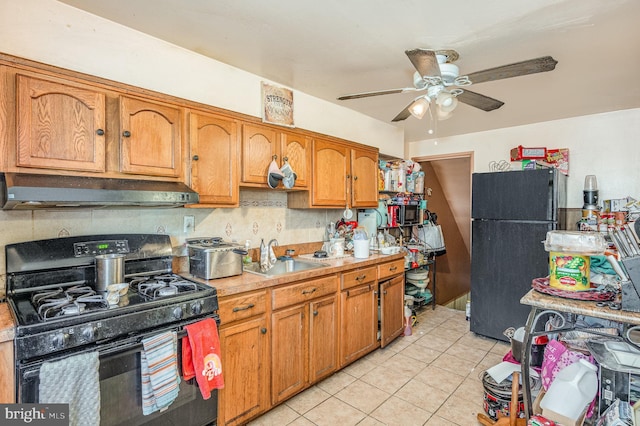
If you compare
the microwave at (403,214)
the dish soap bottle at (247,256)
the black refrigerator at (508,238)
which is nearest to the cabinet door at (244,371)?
the dish soap bottle at (247,256)

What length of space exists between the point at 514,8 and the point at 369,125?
199 cm

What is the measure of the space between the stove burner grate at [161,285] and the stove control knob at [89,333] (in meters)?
0.29

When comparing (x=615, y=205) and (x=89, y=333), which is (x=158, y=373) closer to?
(x=89, y=333)

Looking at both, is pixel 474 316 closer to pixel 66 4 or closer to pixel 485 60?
pixel 485 60

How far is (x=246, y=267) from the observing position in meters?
2.47

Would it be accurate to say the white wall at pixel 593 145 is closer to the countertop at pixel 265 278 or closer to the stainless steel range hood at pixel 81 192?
the countertop at pixel 265 278

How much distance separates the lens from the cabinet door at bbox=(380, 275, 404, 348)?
2.96m

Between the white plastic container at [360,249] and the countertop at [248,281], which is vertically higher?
the white plastic container at [360,249]

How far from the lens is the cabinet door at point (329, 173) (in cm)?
283

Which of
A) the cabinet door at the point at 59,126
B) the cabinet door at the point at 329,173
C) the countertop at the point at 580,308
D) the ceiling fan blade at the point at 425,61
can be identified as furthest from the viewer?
the cabinet door at the point at 329,173

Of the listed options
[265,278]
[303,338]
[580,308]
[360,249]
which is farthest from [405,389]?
[580,308]

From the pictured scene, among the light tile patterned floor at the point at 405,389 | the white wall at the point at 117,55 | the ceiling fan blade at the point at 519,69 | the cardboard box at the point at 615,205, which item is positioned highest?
the white wall at the point at 117,55

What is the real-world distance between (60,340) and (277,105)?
2024 millimetres

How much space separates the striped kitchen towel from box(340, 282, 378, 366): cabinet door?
4.42 ft
